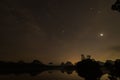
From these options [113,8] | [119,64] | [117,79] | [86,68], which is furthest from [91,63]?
[113,8]

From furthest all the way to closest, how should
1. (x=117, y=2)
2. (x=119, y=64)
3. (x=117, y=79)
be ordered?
(x=119, y=64) < (x=117, y=79) < (x=117, y=2)

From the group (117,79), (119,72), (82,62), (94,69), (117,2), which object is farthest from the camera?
(82,62)

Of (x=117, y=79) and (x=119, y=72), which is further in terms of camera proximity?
(x=119, y=72)

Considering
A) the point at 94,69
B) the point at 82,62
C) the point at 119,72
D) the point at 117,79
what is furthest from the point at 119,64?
the point at 82,62

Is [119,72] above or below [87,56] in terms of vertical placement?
below

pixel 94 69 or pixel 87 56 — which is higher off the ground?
pixel 87 56

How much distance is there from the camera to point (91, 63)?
100 meters

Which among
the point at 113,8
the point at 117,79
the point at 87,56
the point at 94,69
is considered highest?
the point at 87,56

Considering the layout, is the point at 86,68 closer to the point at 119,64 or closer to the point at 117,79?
the point at 119,64

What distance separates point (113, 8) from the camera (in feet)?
77.0

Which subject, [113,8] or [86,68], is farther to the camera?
[86,68]

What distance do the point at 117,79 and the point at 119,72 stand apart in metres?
9.66

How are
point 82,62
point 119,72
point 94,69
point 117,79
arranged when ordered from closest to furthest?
point 117,79 < point 119,72 < point 94,69 < point 82,62

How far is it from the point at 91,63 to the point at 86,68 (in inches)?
127
